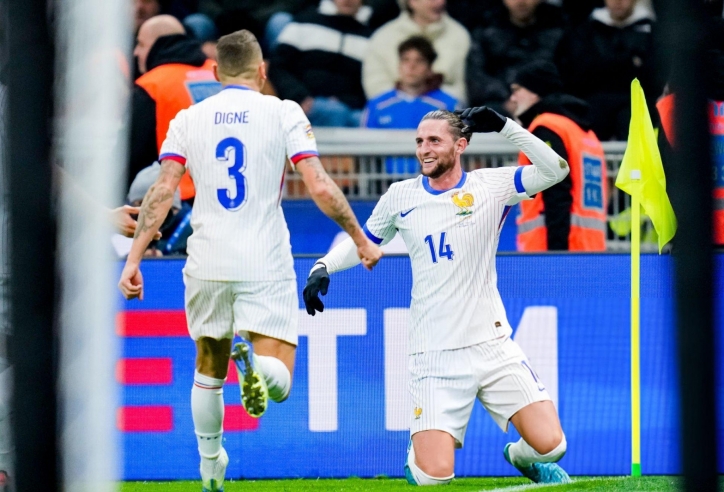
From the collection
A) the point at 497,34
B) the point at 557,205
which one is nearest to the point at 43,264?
the point at 557,205

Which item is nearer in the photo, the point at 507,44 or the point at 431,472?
the point at 431,472

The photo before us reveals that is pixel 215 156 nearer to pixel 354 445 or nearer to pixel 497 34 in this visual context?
pixel 354 445

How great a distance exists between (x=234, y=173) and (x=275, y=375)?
84cm

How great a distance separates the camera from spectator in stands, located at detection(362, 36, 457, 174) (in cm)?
872

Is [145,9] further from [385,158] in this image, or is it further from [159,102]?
[385,158]

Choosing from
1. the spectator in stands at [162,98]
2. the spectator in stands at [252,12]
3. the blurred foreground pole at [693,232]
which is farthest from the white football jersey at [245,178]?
the spectator in stands at [252,12]

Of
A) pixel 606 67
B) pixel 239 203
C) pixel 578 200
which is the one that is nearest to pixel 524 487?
pixel 239 203

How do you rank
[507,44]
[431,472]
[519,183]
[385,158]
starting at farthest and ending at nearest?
1. [507,44]
2. [385,158]
3. [519,183]
4. [431,472]

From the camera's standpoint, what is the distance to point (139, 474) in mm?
6156

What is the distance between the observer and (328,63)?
9.11 m

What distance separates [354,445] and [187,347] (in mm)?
1006

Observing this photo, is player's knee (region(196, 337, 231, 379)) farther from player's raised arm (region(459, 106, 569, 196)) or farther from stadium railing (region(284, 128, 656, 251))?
stadium railing (region(284, 128, 656, 251))

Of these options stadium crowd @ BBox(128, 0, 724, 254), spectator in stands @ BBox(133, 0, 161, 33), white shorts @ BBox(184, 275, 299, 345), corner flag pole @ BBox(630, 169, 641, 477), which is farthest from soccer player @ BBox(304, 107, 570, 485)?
spectator in stands @ BBox(133, 0, 161, 33)

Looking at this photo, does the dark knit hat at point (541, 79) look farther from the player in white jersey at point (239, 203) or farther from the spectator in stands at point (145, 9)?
the spectator in stands at point (145, 9)
